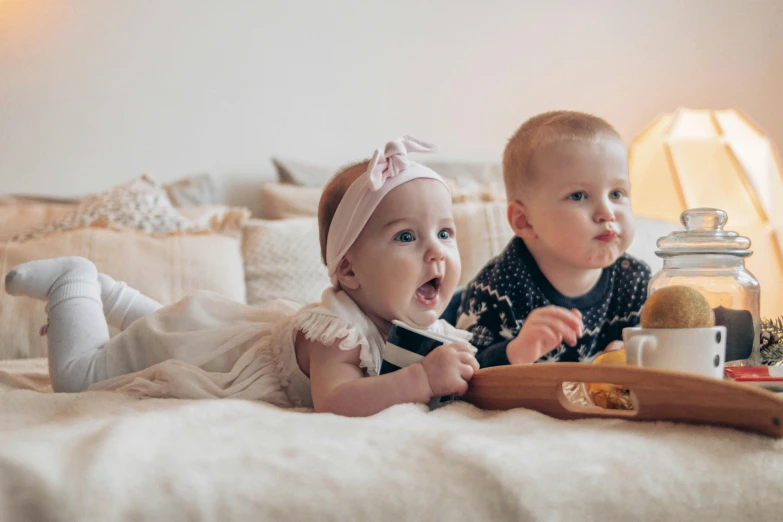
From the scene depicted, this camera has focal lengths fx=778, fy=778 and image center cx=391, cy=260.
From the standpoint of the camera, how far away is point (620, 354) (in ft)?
3.26

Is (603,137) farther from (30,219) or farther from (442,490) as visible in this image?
(30,219)

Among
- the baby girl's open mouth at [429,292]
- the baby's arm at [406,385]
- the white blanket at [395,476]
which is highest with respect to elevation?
the baby girl's open mouth at [429,292]

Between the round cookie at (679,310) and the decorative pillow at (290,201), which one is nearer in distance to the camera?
the round cookie at (679,310)

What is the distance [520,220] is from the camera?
142cm

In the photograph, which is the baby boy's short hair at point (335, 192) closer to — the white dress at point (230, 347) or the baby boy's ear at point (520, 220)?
the white dress at point (230, 347)

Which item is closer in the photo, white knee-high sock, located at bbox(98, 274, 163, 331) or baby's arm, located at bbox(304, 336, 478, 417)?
baby's arm, located at bbox(304, 336, 478, 417)

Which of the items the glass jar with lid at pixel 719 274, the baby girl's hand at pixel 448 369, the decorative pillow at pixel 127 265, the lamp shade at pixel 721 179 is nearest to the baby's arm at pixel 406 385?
the baby girl's hand at pixel 448 369

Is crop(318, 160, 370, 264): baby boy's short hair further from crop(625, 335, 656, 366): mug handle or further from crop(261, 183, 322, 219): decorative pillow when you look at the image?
crop(261, 183, 322, 219): decorative pillow

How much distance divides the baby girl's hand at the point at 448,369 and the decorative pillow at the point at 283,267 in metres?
1.02

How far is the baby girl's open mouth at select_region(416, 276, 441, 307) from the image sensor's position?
1060 mm

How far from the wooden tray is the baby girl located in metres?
0.08

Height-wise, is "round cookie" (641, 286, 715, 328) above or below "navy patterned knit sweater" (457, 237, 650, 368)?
above

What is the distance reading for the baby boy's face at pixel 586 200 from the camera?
1.28 metres

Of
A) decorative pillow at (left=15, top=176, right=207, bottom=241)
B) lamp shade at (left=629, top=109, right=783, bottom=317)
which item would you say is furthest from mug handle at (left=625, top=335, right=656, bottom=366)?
lamp shade at (left=629, top=109, right=783, bottom=317)
